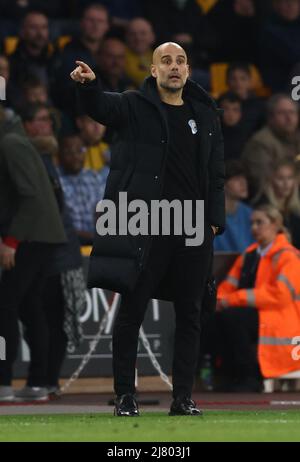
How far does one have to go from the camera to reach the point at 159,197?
9430 millimetres

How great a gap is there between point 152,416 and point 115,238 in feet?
3.68

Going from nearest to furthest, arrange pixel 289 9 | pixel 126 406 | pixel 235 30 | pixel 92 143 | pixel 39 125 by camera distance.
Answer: pixel 126 406, pixel 39 125, pixel 92 143, pixel 289 9, pixel 235 30

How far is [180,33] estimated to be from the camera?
18562mm

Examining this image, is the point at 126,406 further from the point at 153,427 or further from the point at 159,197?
the point at 159,197

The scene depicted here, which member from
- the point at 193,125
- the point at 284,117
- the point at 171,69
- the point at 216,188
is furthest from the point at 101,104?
the point at 284,117

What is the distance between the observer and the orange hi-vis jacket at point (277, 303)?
1362cm

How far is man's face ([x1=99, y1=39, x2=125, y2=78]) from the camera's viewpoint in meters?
16.7

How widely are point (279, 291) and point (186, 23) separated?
5.84 meters

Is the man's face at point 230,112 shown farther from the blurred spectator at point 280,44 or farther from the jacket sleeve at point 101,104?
the jacket sleeve at point 101,104

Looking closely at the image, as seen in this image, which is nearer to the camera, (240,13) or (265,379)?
(265,379)
